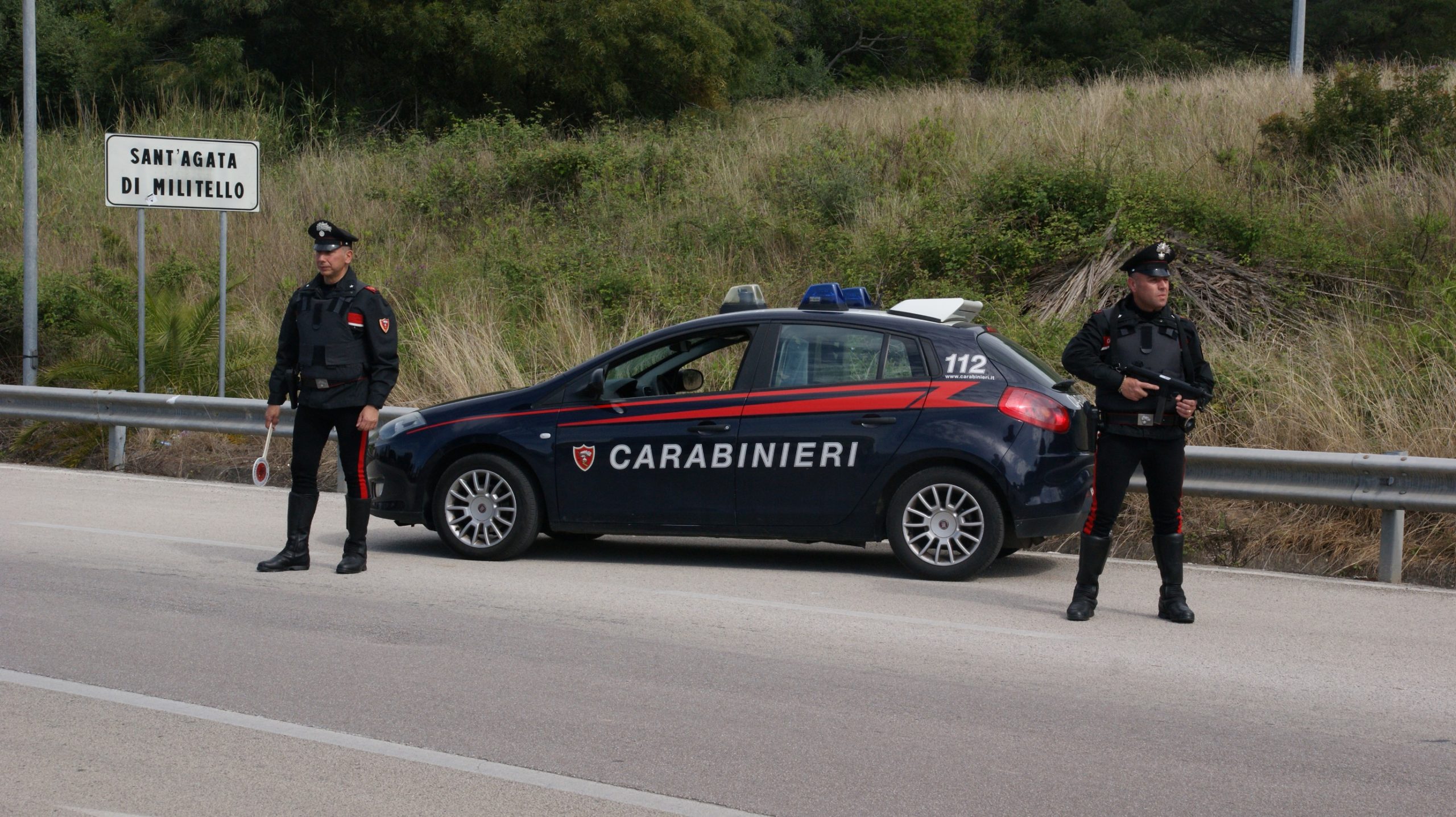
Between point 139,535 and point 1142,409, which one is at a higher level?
point 1142,409

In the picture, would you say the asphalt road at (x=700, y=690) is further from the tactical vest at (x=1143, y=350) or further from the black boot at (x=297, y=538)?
the tactical vest at (x=1143, y=350)

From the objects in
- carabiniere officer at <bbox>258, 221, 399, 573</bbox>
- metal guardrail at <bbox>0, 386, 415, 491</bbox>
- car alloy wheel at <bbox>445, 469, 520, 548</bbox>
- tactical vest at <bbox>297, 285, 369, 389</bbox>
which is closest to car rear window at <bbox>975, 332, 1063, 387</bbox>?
car alloy wheel at <bbox>445, 469, 520, 548</bbox>

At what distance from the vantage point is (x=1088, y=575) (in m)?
7.32

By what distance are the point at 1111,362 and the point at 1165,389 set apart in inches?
11.5

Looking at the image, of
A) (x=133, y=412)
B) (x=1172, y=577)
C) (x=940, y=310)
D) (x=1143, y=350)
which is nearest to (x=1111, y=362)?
(x=1143, y=350)

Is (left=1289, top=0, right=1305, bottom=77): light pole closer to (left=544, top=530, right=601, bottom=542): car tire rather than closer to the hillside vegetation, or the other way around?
the hillside vegetation

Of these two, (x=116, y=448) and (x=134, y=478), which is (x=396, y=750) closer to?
(x=134, y=478)

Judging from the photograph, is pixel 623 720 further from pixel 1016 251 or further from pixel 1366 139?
pixel 1366 139

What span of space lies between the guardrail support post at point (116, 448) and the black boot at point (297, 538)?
19.9 feet

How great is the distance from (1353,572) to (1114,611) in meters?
2.23

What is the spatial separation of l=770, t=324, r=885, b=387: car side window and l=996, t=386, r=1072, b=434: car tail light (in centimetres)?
80

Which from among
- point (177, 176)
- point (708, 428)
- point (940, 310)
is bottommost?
point (708, 428)

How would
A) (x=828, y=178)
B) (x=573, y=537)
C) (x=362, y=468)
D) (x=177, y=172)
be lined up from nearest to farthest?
(x=362, y=468)
(x=573, y=537)
(x=177, y=172)
(x=828, y=178)

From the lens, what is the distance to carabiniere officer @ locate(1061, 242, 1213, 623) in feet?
23.2
